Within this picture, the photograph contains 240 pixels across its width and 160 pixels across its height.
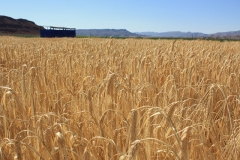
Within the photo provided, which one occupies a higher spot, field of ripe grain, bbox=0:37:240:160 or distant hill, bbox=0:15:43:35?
distant hill, bbox=0:15:43:35

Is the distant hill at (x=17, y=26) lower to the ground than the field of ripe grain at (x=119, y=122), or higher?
higher

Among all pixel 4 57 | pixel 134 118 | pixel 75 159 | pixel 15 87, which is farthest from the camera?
pixel 4 57

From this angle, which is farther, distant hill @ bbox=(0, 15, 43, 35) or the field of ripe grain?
distant hill @ bbox=(0, 15, 43, 35)

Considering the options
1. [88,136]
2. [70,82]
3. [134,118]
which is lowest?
[88,136]

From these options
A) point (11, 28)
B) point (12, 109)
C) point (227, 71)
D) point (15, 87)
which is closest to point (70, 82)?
point (15, 87)

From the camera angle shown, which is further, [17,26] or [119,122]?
[17,26]

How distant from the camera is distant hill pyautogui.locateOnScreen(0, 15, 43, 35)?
4125 centimetres

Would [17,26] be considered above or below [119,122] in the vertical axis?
above

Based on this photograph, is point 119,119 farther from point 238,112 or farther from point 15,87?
point 15,87

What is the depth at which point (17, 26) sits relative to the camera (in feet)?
144

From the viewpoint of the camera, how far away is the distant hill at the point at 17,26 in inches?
1624

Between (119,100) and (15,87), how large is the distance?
0.79m

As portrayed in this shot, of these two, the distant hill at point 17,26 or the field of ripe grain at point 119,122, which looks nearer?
the field of ripe grain at point 119,122

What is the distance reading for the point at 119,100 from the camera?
1241mm
